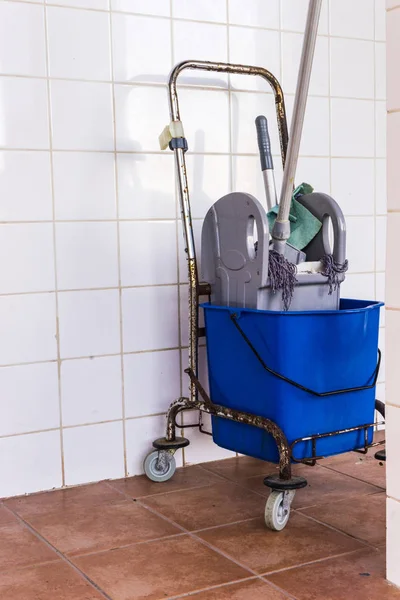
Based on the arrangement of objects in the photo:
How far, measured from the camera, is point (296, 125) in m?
1.72

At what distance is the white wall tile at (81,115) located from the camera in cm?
211

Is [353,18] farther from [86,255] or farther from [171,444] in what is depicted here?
[171,444]

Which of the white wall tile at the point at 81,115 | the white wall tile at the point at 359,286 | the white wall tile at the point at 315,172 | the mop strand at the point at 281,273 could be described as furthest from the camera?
the white wall tile at the point at 359,286

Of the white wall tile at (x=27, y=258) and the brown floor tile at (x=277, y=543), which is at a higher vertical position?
the white wall tile at (x=27, y=258)

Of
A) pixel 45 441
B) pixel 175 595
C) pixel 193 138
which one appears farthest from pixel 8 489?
pixel 193 138

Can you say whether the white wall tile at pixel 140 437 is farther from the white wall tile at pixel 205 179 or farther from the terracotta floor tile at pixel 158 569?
the white wall tile at pixel 205 179

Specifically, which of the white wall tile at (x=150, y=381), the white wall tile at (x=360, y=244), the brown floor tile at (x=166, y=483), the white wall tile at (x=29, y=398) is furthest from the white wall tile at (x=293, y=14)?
the brown floor tile at (x=166, y=483)

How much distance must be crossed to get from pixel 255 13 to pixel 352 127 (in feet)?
1.61

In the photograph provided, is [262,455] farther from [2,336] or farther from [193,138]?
[193,138]

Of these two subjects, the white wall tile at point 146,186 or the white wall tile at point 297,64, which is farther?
the white wall tile at point 297,64

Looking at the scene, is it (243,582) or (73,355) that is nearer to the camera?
(243,582)

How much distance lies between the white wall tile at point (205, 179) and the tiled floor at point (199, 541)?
0.79 m

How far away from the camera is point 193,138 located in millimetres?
2311

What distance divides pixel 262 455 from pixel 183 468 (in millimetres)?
464
